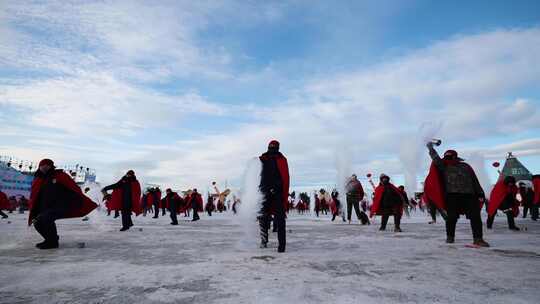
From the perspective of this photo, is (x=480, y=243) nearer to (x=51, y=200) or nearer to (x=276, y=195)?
(x=276, y=195)

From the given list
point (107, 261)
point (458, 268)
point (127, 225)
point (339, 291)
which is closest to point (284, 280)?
point (339, 291)

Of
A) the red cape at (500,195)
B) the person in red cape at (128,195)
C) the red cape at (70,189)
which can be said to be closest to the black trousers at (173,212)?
the person in red cape at (128,195)

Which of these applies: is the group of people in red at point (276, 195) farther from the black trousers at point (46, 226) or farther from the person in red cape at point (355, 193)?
the person in red cape at point (355, 193)

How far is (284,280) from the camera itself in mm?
3375

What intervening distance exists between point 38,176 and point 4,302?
14.4ft

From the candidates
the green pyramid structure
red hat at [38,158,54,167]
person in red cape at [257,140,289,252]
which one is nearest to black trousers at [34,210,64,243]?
red hat at [38,158,54,167]

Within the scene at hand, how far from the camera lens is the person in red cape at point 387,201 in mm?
9914

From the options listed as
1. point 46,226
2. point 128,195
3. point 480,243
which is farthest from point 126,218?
point 480,243

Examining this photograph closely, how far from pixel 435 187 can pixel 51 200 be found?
761 centimetres

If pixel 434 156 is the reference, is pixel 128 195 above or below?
below

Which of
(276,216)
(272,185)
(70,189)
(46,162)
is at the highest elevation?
(46,162)

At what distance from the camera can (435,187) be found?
6.69 metres

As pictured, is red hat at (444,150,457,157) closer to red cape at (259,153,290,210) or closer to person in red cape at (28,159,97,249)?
red cape at (259,153,290,210)

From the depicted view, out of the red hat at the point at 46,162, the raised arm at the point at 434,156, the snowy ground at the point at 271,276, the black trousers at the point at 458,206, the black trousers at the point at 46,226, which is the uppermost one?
→ the raised arm at the point at 434,156
